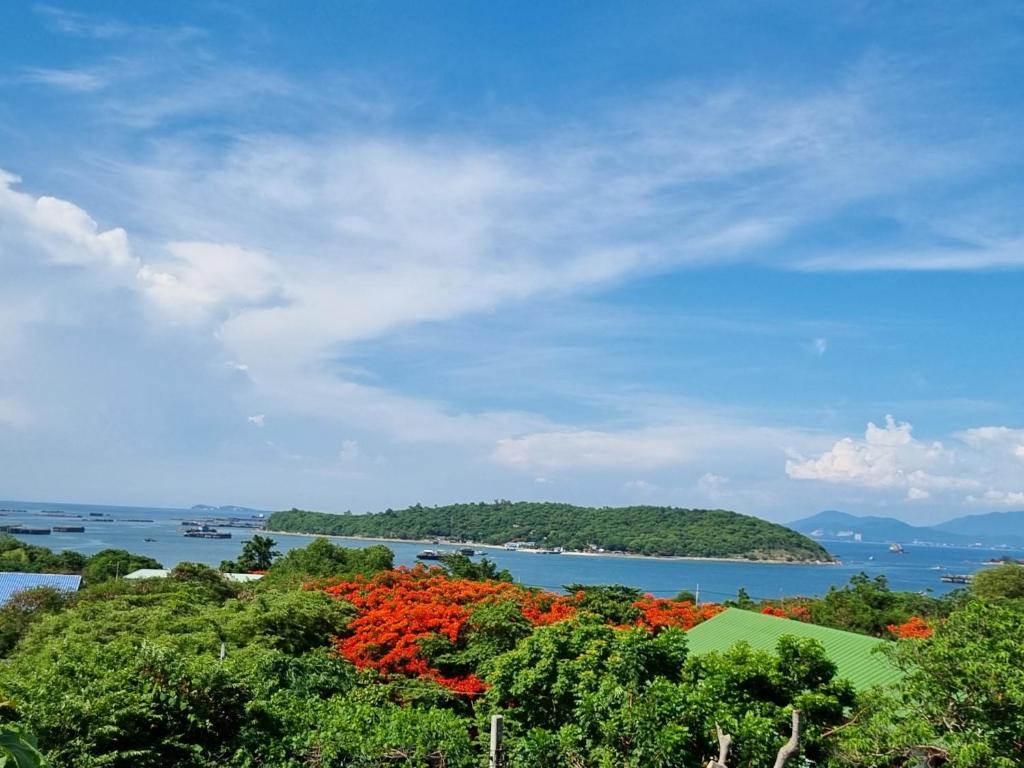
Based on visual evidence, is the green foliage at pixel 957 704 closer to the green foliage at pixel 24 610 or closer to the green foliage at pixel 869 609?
the green foliage at pixel 869 609

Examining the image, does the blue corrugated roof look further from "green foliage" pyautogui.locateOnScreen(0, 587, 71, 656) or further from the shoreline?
the shoreline

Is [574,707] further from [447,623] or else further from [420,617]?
[420,617]

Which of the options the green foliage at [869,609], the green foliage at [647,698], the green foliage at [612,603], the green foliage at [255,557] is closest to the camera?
the green foliage at [647,698]

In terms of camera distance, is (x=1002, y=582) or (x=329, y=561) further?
(x=1002, y=582)

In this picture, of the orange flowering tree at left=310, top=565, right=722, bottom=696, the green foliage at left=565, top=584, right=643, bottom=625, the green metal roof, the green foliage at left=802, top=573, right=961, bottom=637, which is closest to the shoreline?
the green foliage at left=802, top=573, right=961, bottom=637

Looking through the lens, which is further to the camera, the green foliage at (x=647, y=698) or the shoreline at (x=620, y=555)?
the shoreline at (x=620, y=555)

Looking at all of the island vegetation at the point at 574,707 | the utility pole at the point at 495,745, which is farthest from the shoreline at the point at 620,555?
the utility pole at the point at 495,745

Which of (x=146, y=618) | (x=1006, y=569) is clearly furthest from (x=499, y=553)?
(x=146, y=618)

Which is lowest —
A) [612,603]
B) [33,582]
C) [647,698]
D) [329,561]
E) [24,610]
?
[33,582]

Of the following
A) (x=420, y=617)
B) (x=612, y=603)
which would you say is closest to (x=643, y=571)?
(x=612, y=603)
